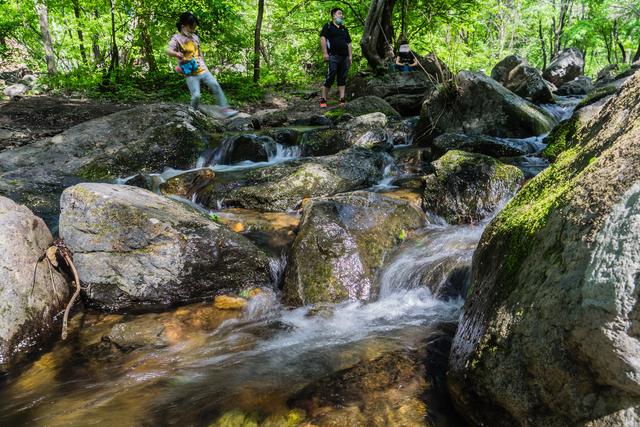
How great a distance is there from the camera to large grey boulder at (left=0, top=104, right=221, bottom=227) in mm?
6883

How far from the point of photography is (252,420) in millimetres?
2656

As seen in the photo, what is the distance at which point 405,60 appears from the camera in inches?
559

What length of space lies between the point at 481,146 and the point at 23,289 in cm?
746

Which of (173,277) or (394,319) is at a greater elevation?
(173,277)

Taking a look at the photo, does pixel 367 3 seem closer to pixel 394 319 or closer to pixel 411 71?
pixel 411 71

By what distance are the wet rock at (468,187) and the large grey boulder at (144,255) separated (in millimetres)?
2859

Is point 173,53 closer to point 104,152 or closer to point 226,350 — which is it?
point 104,152

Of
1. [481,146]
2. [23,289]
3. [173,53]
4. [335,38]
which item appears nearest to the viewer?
[23,289]

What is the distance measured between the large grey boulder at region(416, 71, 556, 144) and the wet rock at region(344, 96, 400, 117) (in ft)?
6.85

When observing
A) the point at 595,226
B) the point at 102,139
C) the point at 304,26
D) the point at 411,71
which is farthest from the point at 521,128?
the point at 304,26

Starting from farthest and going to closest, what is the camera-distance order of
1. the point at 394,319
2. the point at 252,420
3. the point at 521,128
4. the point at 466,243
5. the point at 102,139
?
1. the point at 521,128
2. the point at 102,139
3. the point at 466,243
4. the point at 394,319
5. the point at 252,420

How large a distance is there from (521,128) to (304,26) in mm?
13234

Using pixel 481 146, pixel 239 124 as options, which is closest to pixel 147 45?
pixel 239 124

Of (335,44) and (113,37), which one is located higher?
(113,37)
